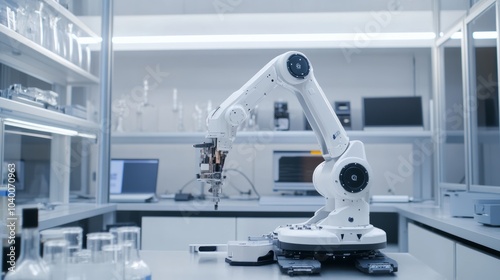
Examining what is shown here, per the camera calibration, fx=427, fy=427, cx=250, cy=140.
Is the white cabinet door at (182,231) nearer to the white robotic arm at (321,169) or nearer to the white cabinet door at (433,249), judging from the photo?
the white cabinet door at (433,249)

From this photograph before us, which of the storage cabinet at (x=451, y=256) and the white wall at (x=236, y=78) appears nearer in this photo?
the storage cabinet at (x=451, y=256)

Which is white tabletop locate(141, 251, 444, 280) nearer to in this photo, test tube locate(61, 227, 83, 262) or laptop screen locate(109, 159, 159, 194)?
test tube locate(61, 227, 83, 262)

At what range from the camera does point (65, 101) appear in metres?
2.93

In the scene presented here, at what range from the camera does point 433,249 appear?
2.28 meters

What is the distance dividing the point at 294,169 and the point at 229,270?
6.18ft

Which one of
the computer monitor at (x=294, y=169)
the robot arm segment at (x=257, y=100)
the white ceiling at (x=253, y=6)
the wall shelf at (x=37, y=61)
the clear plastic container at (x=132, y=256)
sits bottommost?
the clear plastic container at (x=132, y=256)

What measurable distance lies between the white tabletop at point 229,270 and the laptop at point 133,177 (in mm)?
1686

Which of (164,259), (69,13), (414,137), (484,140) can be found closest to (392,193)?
(414,137)

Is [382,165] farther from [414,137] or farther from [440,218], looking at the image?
[440,218]

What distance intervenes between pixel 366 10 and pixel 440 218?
6.16ft

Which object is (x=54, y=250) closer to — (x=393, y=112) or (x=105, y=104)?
(x=105, y=104)

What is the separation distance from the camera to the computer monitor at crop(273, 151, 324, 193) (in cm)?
312

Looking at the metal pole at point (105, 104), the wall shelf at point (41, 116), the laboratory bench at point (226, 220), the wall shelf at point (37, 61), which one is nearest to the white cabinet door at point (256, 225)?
the laboratory bench at point (226, 220)

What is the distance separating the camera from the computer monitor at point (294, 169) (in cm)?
312
